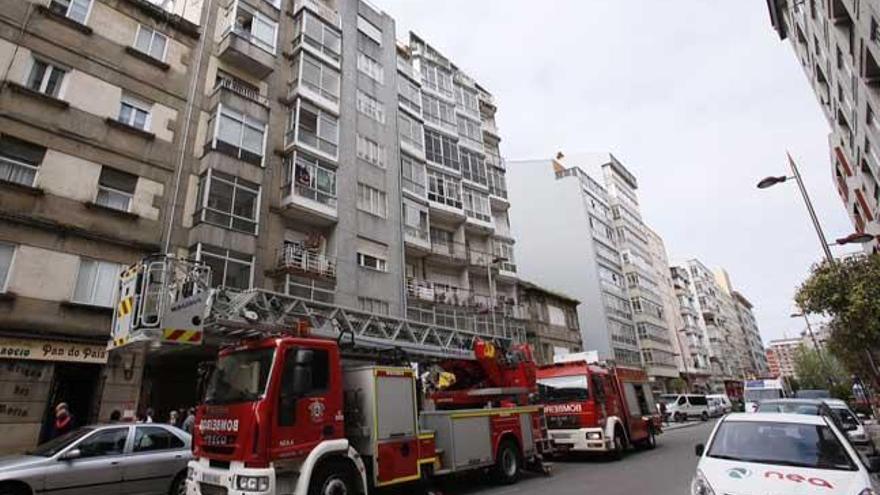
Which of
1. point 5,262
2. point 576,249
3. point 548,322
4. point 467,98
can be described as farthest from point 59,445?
point 576,249

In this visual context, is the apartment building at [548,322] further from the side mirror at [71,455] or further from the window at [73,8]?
the side mirror at [71,455]

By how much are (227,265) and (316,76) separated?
1135cm

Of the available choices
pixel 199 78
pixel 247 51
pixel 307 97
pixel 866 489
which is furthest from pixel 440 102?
pixel 866 489

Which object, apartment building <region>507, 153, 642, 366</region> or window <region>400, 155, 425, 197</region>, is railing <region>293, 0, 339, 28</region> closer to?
window <region>400, 155, 425, 197</region>

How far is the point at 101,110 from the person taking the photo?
15711 millimetres

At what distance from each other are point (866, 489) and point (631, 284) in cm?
5309

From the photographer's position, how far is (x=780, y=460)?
19.5 feet

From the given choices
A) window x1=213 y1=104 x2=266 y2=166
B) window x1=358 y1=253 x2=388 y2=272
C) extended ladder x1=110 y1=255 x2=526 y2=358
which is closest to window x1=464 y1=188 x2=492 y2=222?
window x1=358 y1=253 x2=388 y2=272

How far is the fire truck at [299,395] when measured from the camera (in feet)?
22.7

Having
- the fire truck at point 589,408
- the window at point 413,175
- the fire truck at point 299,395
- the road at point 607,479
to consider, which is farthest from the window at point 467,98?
the fire truck at point 299,395

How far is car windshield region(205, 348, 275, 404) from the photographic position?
7211mm

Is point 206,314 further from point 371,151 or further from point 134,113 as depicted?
point 371,151

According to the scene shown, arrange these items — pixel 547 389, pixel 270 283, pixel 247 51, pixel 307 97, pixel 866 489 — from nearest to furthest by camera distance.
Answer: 1. pixel 866 489
2. pixel 547 389
3. pixel 270 283
4. pixel 247 51
5. pixel 307 97

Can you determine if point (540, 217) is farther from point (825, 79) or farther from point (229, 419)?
point (229, 419)
